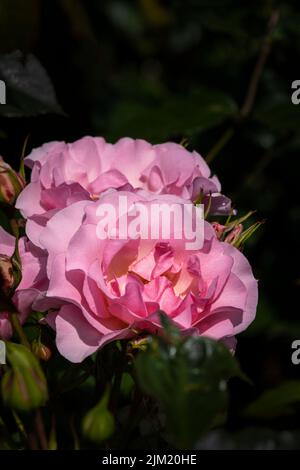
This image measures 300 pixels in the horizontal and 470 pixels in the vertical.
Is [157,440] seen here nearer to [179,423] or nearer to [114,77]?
[179,423]

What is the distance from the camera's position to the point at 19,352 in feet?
1.84

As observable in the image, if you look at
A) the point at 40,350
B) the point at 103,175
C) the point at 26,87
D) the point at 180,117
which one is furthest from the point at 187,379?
the point at 180,117

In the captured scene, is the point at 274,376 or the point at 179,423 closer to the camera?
the point at 179,423

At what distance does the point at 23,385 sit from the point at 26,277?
0.43ft

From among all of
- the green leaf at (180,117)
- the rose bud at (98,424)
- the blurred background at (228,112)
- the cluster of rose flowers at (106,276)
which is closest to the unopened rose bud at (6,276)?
the cluster of rose flowers at (106,276)

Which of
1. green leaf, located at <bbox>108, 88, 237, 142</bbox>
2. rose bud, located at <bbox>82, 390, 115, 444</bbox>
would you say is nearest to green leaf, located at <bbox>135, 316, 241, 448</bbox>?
rose bud, located at <bbox>82, 390, 115, 444</bbox>

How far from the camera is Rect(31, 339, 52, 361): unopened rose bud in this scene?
65 centimetres

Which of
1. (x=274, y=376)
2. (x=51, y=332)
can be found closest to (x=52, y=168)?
(x=51, y=332)

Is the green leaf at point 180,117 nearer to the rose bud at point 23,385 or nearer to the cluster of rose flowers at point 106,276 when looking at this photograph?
the cluster of rose flowers at point 106,276

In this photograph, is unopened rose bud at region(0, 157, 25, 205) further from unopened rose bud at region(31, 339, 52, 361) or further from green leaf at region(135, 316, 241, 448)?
green leaf at region(135, 316, 241, 448)

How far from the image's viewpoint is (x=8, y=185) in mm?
706

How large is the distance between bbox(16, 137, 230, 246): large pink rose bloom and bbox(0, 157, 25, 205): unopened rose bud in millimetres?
16

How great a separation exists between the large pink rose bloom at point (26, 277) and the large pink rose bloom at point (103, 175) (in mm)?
19

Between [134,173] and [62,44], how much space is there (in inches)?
37.1
